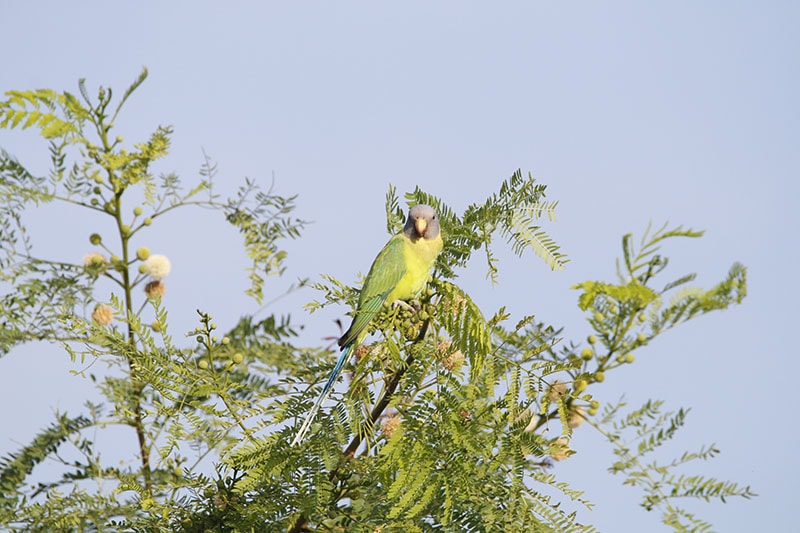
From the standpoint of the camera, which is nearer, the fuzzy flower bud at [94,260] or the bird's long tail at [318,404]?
the bird's long tail at [318,404]

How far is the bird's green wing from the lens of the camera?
2.63 metres

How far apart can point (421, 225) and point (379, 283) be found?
0.76 ft

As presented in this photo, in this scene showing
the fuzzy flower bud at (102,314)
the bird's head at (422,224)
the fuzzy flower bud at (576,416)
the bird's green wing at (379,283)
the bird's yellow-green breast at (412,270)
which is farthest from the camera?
the fuzzy flower bud at (102,314)

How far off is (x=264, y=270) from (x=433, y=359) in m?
1.82

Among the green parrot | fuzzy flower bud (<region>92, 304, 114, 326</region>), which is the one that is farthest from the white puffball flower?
the green parrot

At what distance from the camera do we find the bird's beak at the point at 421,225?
9.23ft

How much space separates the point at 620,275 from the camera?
1836 mm

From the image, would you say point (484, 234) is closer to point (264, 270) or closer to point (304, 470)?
point (304, 470)

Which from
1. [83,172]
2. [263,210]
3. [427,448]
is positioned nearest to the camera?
[427,448]

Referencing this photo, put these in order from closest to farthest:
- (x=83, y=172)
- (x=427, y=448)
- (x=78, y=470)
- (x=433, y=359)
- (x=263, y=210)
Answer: (x=427, y=448)
(x=433, y=359)
(x=78, y=470)
(x=83, y=172)
(x=263, y=210)

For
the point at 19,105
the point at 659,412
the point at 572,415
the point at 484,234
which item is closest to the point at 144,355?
the point at 484,234

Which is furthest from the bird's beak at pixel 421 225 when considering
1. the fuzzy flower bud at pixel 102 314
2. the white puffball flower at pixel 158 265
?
the fuzzy flower bud at pixel 102 314

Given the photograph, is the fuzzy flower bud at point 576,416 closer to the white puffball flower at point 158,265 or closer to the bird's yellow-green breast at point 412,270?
the bird's yellow-green breast at point 412,270

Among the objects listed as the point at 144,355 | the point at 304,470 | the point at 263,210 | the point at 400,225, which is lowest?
the point at 304,470
